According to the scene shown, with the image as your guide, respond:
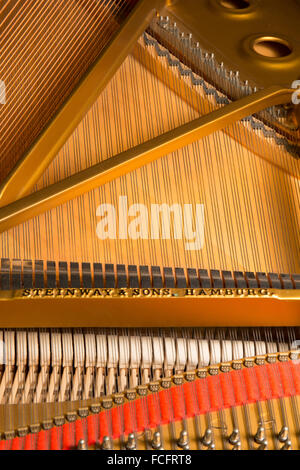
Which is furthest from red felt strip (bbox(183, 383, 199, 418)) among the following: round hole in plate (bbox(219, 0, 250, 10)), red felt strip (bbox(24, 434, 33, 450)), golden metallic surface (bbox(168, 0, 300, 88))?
round hole in plate (bbox(219, 0, 250, 10))

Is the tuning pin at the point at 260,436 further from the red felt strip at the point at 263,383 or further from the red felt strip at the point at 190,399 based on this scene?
the red felt strip at the point at 190,399

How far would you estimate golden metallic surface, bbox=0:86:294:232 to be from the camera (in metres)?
2.77

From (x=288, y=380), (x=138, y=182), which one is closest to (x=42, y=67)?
(x=138, y=182)

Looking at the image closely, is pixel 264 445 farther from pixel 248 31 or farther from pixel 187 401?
pixel 248 31

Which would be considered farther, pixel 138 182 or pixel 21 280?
pixel 138 182

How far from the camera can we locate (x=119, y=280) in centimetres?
267

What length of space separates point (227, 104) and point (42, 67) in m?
1.04

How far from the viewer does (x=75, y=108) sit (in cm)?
329

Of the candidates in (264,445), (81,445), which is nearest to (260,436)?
(264,445)

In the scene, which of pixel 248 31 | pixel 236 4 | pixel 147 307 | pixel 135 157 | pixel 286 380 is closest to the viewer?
pixel 147 307

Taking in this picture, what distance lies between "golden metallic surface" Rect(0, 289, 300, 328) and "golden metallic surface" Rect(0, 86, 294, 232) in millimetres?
424

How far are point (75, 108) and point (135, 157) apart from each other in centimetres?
48

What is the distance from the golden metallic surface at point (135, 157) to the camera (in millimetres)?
2768

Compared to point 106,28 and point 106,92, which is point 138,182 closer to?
A: point 106,92
